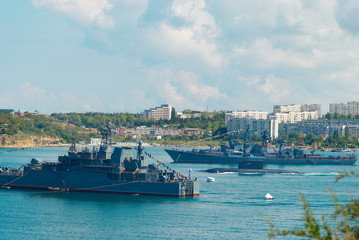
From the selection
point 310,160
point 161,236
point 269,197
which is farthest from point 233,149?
point 161,236

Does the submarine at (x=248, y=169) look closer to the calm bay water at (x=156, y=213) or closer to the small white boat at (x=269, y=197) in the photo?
the calm bay water at (x=156, y=213)

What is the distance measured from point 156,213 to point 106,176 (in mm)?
15202

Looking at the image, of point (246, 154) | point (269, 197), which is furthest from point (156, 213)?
point (246, 154)

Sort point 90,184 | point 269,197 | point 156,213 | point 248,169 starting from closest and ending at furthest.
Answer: point 156,213
point 269,197
point 90,184
point 248,169

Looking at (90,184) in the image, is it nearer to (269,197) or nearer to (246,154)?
(269,197)

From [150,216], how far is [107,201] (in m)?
11.2

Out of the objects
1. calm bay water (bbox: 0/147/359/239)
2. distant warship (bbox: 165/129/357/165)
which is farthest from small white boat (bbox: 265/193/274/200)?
distant warship (bbox: 165/129/357/165)

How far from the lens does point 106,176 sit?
72.0 metres

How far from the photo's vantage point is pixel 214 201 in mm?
66500

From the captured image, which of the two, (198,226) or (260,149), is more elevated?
(260,149)

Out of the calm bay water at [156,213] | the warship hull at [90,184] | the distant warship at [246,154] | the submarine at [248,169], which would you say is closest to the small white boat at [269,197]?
the calm bay water at [156,213]

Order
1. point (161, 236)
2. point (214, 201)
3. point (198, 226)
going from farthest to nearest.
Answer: point (214, 201), point (198, 226), point (161, 236)

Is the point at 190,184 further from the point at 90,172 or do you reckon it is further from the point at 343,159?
the point at 343,159

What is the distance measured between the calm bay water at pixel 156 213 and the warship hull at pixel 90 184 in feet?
3.64
